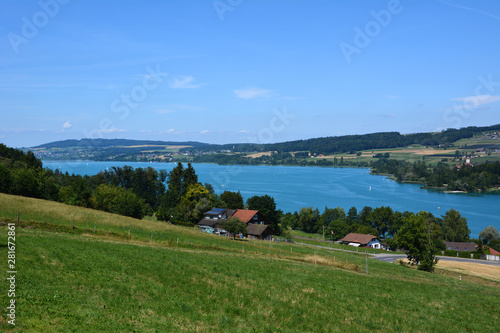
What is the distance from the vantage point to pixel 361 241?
3406 inches

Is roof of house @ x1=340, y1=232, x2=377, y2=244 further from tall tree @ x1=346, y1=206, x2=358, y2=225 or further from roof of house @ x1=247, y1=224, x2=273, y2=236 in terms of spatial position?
roof of house @ x1=247, y1=224, x2=273, y2=236

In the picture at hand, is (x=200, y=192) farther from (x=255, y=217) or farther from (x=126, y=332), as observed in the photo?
(x=126, y=332)

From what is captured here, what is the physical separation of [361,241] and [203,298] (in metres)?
77.6

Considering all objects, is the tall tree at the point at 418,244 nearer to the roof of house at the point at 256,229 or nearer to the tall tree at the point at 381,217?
the roof of house at the point at 256,229

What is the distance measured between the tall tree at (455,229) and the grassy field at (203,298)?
78.6m

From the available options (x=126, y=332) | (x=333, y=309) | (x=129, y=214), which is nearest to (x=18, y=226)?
(x=126, y=332)

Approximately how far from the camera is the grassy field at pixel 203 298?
1228cm

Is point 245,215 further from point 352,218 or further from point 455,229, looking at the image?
point 455,229

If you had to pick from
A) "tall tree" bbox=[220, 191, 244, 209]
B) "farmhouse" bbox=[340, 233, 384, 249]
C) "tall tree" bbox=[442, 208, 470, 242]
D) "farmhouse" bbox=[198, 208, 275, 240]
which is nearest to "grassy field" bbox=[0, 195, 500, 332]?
"farmhouse" bbox=[198, 208, 275, 240]

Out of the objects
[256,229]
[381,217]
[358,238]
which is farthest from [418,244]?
[381,217]

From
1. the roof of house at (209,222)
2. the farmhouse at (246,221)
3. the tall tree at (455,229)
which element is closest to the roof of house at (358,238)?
the tall tree at (455,229)

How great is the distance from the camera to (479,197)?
6663 inches

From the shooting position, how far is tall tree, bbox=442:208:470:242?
92.4 meters

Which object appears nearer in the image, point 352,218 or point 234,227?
point 234,227
